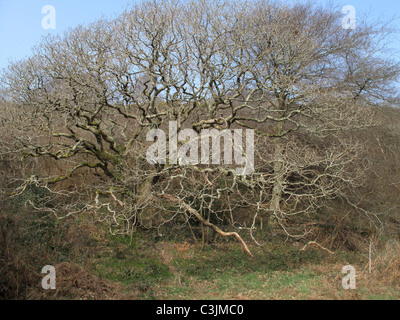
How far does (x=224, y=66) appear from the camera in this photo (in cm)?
1105

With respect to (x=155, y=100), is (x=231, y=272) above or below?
below

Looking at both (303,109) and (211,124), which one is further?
(303,109)

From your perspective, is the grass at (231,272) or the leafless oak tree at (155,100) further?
the leafless oak tree at (155,100)

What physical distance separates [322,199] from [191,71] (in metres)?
7.27

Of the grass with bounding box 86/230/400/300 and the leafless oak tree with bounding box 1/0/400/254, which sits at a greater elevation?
the leafless oak tree with bounding box 1/0/400/254

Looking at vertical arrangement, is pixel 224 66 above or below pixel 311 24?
below

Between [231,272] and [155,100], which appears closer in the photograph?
[231,272]

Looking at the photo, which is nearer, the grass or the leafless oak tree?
the grass

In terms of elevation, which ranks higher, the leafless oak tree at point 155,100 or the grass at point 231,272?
the leafless oak tree at point 155,100
